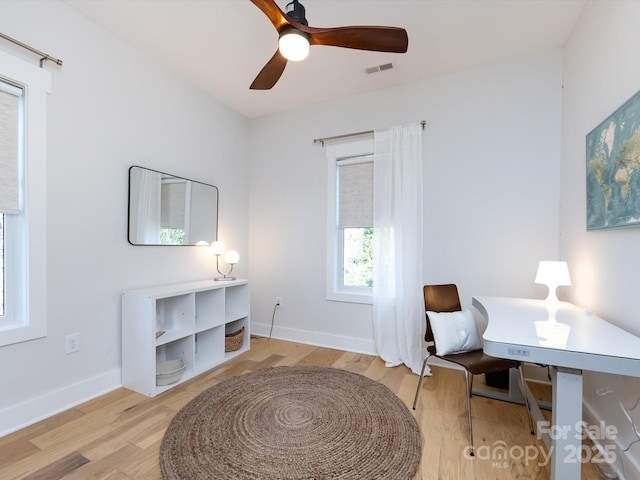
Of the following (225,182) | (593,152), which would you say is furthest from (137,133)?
(593,152)

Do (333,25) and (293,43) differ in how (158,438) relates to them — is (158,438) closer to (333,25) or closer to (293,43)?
(293,43)

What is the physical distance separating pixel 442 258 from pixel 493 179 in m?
0.82

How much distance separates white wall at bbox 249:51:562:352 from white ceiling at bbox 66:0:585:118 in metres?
0.25

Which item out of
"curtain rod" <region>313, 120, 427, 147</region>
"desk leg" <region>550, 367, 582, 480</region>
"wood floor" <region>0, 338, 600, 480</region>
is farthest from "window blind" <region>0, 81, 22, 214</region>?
"desk leg" <region>550, 367, 582, 480</region>

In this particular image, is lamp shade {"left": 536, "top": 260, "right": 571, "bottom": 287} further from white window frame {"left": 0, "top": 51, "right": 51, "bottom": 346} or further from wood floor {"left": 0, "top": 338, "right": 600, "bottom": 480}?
white window frame {"left": 0, "top": 51, "right": 51, "bottom": 346}

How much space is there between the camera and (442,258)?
9.14 ft

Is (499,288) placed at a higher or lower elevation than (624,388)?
higher

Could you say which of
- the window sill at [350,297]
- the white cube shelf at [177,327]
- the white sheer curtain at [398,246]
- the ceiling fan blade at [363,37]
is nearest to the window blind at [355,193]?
the white sheer curtain at [398,246]

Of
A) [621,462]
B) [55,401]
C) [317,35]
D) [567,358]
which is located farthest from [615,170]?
[55,401]

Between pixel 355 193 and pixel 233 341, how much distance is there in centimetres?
200

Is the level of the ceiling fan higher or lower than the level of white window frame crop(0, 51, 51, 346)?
higher

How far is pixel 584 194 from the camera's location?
78.7 inches

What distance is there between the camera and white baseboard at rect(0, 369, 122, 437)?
69.7 inches

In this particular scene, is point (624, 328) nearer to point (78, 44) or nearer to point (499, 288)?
point (499, 288)
